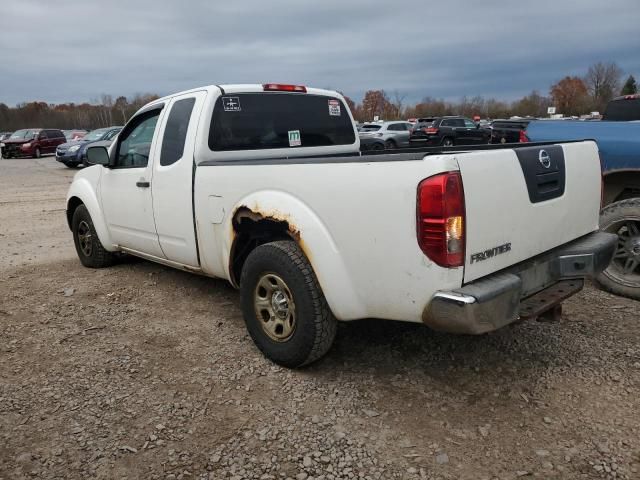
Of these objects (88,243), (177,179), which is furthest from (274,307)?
(88,243)

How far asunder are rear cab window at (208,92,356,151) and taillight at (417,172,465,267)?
2057 millimetres

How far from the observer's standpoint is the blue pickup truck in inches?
176

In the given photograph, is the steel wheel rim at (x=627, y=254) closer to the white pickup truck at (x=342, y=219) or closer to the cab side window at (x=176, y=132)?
the white pickup truck at (x=342, y=219)

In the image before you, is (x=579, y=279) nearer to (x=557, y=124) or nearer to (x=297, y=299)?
(x=297, y=299)

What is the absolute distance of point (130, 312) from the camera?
4.47 m

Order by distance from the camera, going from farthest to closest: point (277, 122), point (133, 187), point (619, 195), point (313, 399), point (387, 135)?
point (387, 135)
point (619, 195)
point (133, 187)
point (277, 122)
point (313, 399)

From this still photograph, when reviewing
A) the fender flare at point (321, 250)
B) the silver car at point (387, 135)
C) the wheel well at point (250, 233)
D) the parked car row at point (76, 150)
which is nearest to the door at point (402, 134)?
the silver car at point (387, 135)

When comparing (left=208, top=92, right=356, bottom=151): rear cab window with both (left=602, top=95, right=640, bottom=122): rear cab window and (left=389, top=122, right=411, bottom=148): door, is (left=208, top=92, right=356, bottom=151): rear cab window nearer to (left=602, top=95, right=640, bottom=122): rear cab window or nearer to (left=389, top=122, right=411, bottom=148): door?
(left=602, top=95, right=640, bottom=122): rear cab window

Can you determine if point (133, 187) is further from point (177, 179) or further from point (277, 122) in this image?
point (277, 122)

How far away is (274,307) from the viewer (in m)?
3.37

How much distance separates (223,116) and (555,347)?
2969mm

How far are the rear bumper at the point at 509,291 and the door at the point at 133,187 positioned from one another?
2873 millimetres

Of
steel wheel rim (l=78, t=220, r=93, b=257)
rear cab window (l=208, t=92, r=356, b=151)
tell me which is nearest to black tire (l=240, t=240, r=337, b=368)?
rear cab window (l=208, t=92, r=356, b=151)

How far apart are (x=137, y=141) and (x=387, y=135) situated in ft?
80.3
